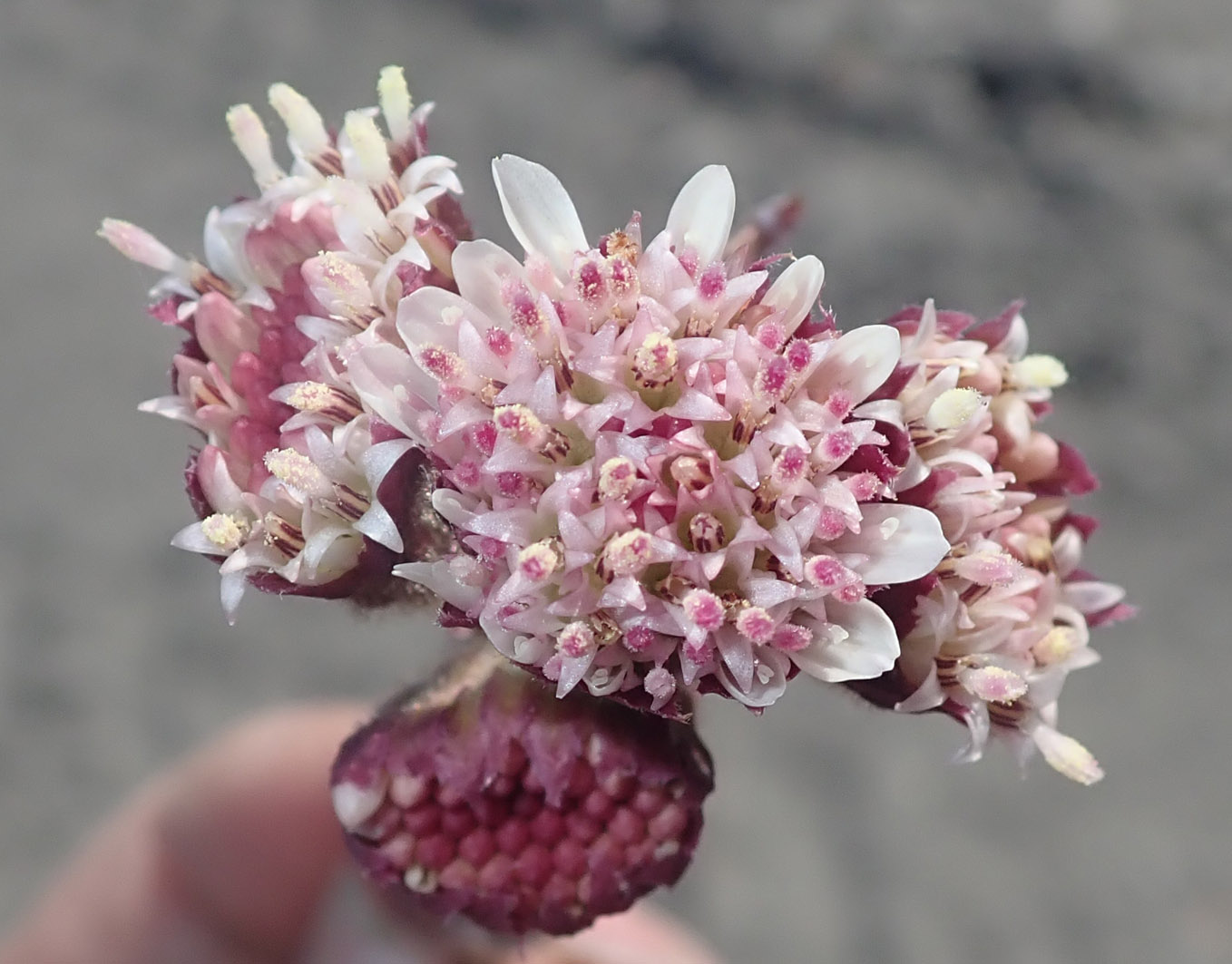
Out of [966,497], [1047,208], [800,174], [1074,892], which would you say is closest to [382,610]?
[966,497]

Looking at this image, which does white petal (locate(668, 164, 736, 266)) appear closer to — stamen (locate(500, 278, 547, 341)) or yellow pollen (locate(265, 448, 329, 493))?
stamen (locate(500, 278, 547, 341))

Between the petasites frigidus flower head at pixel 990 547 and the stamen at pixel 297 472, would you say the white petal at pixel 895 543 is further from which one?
the stamen at pixel 297 472

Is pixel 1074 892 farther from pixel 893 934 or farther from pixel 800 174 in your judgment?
pixel 800 174

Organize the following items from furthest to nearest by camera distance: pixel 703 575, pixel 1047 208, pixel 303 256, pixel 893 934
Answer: pixel 1047 208 → pixel 893 934 → pixel 303 256 → pixel 703 575

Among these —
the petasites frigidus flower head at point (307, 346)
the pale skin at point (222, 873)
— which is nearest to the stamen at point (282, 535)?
the petasites frigidus flower head at point (307, 346)

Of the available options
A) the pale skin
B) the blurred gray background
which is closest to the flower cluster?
the pale skin

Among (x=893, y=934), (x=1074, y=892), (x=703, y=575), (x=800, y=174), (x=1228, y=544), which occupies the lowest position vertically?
(x=893, y=934)
